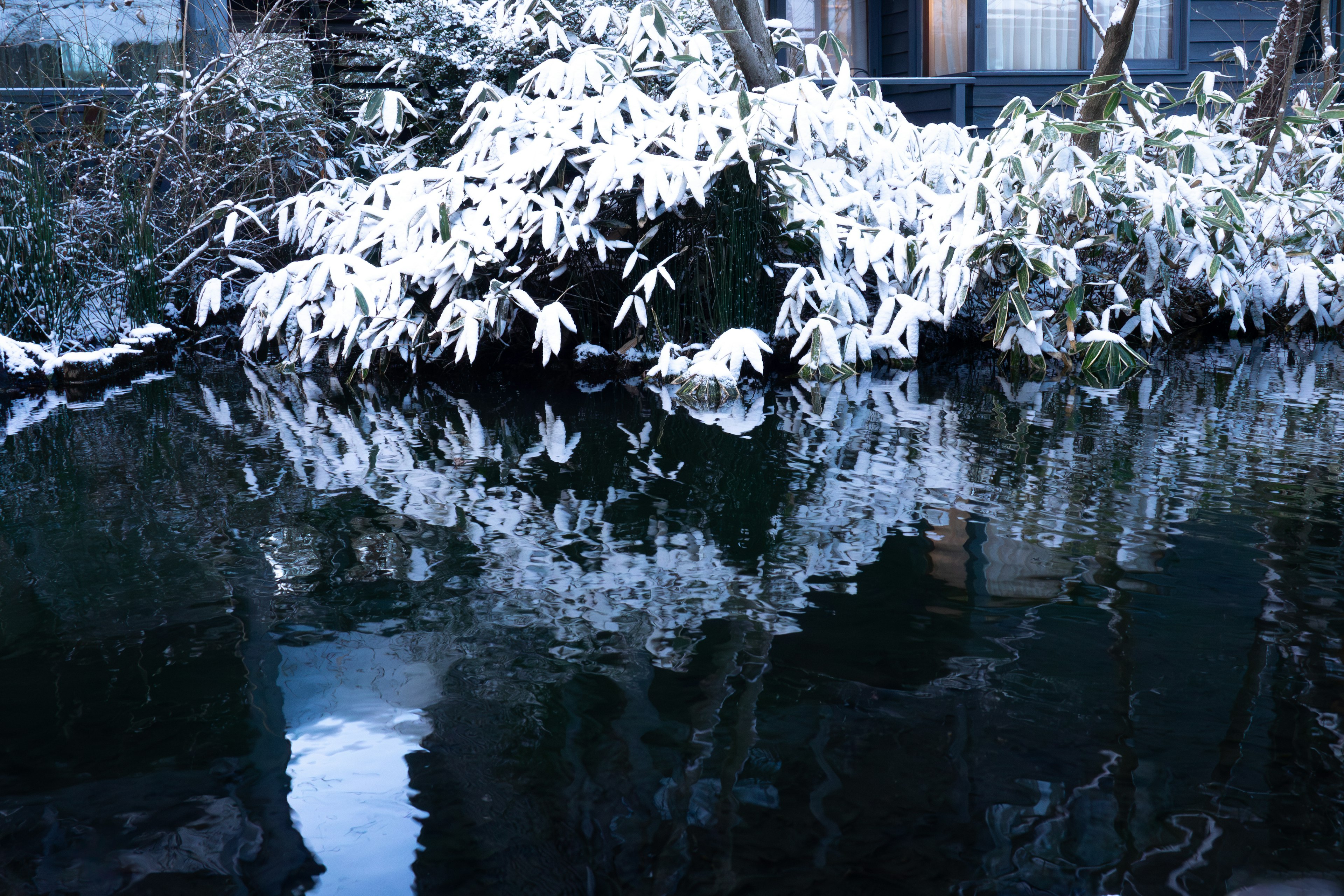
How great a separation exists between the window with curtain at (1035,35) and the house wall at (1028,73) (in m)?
0.14

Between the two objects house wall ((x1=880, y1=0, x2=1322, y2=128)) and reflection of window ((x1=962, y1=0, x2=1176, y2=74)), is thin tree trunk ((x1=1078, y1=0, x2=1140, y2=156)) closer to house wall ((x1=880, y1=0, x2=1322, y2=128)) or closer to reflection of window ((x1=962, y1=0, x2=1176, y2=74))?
house wall ((x1=880, y1=0, x2=1322, y2=128))

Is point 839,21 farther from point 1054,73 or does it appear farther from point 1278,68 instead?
point 1278,68

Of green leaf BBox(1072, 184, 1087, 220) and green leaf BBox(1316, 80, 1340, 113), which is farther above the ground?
green leaf BBox(1316, 80, 1340, 113)

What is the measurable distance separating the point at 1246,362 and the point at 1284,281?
3.40ft

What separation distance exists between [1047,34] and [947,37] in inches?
34.7

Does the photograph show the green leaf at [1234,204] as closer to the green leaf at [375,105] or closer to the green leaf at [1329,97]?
the green leaf at [1329,97]

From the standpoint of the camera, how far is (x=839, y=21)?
33.1 ft

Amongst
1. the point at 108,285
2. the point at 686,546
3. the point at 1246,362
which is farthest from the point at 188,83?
the point at 1246,362

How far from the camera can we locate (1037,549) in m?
2.06

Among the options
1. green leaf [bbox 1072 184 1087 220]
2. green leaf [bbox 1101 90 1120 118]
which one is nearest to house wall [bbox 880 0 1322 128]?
green leaf [bbox 1101 90 1120 118]

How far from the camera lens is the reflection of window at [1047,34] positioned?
31.2 feet

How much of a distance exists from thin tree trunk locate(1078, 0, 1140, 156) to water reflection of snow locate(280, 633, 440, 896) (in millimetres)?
5218

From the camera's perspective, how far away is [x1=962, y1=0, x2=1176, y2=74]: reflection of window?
9508 mm

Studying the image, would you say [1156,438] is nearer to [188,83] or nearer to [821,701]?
[821,701]
